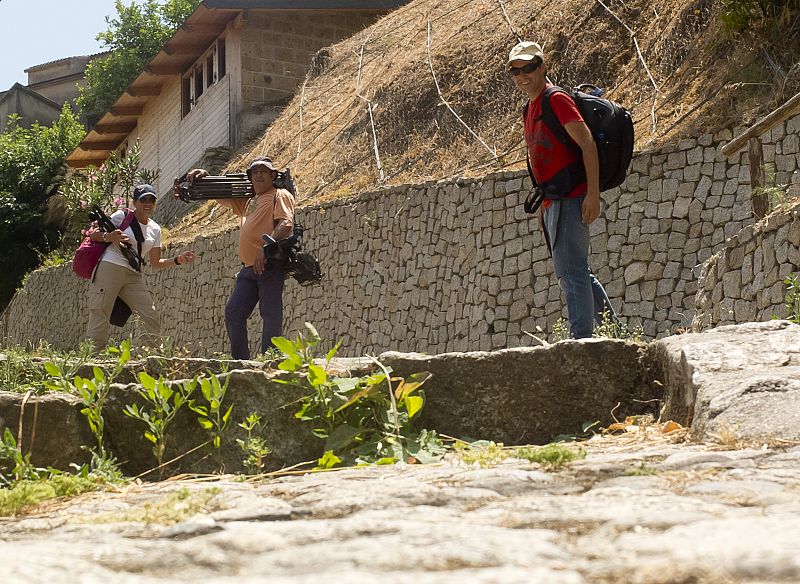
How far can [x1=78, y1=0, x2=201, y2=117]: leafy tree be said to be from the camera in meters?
36.9

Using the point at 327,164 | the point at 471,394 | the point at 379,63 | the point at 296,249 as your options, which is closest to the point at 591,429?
the point at 471,394

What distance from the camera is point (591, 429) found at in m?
3.81

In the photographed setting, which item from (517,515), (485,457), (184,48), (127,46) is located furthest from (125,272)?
(127,46)

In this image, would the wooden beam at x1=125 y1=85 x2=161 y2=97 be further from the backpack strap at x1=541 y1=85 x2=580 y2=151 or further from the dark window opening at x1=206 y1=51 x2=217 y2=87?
the backpack strap at x1=541 y1=85 x2=580 y2=151

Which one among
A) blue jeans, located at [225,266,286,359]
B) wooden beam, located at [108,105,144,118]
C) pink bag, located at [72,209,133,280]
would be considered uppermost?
wooden beam, located at [108,105,144,118]

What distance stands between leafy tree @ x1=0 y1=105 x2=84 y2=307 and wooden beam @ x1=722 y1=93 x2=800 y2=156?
21.6m

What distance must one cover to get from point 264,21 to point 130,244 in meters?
15.7

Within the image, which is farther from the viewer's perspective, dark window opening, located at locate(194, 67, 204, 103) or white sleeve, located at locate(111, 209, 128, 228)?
dark window opening, located at locate(194, 67, 204, 103)

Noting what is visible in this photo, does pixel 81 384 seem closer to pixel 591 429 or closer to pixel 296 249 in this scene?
pixel 591 429

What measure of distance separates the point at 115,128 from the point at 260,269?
22933 mm

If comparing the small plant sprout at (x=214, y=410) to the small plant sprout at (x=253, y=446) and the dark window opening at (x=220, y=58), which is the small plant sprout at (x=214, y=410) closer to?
the small plant sprout at (x=253, y=446)

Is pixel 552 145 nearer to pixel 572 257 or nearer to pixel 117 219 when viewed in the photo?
pixel 572 257

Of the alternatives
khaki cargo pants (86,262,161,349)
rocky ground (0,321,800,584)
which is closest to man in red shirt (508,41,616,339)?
rocky ground (0,321,800,584)

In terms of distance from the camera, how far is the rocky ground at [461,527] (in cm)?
165
